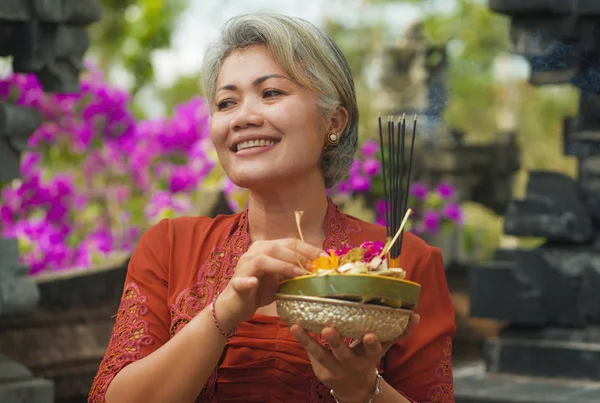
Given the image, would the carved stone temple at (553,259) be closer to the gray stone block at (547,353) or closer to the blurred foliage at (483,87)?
the gray stone block at (547,353)

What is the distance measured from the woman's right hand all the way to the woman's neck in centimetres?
46

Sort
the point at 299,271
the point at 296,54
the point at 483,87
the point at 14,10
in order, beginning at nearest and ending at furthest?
the point at 299,271, the point at 296,54, the point at 14,10, the point at 483,87

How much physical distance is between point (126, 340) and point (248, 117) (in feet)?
1.98

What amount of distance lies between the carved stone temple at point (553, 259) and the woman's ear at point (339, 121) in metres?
3.00

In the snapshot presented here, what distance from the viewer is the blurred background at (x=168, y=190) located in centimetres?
493

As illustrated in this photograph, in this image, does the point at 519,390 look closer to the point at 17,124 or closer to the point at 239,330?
the point at 17,124

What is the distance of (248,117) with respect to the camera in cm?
279

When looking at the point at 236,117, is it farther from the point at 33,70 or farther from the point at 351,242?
the point at 33,70

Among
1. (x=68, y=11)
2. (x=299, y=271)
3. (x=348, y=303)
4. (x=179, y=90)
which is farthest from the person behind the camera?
(x=179, y=90)

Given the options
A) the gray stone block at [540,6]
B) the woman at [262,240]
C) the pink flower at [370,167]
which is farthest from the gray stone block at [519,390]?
the woman at [262,240]

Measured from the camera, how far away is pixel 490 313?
6.21 meters

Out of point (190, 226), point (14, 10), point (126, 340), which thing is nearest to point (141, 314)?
point (126, 340)

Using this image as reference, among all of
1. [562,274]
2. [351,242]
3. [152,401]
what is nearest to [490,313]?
[562,274]

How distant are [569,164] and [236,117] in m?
25.3
